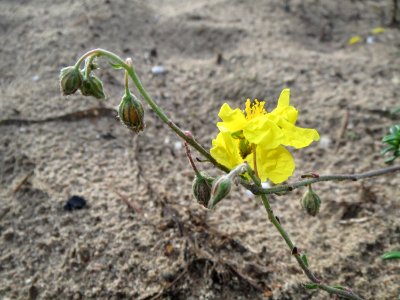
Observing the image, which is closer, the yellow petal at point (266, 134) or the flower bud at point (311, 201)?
the yellow petal at point (266, 134)

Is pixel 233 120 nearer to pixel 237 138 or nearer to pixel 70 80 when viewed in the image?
pixel 237 138

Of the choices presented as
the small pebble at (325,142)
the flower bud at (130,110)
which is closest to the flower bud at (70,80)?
the flower bud at (130,110)

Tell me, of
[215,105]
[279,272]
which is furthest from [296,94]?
[279,272]

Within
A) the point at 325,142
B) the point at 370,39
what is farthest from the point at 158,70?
the point at 370,39

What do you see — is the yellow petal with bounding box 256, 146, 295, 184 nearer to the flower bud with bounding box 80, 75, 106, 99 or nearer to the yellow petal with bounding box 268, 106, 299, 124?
the yellow petal with bounding box 268, 106, 299, 124

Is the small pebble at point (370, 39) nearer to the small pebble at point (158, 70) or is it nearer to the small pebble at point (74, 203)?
the small pebble at point (158, 70)

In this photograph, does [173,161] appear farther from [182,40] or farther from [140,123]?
[182,40]
